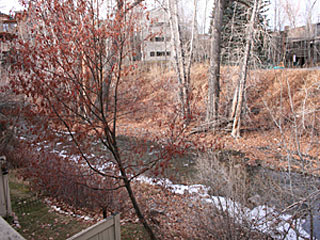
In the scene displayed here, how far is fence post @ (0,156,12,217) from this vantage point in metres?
5.44

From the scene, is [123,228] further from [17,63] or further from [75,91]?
[17,63]

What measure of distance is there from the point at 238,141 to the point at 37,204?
8889mm

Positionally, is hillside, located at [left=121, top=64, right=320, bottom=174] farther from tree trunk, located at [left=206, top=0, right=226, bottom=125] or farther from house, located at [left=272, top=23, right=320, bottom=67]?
house, located at [left=272, top=23, right=320, bottom=67]

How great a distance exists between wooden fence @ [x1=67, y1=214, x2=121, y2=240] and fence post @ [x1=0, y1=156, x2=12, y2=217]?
10.4 feet

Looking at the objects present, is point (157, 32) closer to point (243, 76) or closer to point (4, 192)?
point (4, 192)

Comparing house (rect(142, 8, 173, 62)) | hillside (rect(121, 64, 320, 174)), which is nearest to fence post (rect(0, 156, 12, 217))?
hillside (rect(121, 64, 320, 174))

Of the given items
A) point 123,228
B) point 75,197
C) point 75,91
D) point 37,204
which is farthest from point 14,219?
point 75,91

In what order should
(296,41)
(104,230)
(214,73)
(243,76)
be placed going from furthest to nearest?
(296,41) → (214,73) → (243,76) → (104,230)

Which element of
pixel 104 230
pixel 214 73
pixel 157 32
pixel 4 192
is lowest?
pixel 4 192

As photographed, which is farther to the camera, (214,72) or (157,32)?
(214,72)

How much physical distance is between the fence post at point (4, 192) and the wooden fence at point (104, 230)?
317cm

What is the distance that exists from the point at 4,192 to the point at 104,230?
329cm

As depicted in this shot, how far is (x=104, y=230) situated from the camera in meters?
3.54

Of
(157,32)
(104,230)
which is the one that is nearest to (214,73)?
(157,32)
